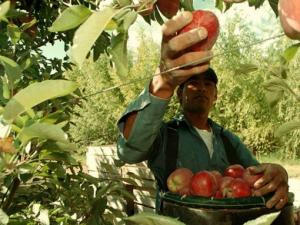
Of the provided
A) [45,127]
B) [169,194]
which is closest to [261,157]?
[169,194]

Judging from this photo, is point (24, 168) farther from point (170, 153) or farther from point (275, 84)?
point (170, 153)

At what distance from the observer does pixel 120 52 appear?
60 centimetres

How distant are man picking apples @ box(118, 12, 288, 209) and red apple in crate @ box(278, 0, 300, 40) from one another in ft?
0.55

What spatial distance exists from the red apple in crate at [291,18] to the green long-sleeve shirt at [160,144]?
0.45m

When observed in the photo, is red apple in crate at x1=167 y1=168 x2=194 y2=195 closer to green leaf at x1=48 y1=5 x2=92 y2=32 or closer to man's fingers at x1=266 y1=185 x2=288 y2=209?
man's fingers at x1=266 y1=185 x2=288 y2=209

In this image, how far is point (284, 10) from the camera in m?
0.52

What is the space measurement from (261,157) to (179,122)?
27.9 ft

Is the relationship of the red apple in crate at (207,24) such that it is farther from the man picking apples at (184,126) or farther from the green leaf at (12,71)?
the green leaf at (12,71)

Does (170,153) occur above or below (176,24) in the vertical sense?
below

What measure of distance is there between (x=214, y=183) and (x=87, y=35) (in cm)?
99

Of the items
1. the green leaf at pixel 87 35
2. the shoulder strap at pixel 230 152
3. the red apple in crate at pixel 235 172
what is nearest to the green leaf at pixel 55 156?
the green leaf at pixel 87 35

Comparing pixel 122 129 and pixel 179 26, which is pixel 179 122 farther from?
pixel 179 26

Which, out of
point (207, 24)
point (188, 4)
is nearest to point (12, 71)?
point (207, 24)

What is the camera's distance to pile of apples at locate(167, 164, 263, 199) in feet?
4.34
